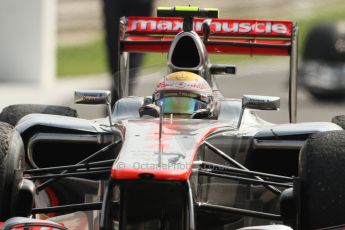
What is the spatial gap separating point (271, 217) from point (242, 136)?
0.83m

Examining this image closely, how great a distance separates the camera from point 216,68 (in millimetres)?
8539

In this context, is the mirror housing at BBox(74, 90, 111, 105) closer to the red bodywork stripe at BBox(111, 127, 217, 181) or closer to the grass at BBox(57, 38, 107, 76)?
the red bodywork stripe at BBox(111, 127, 217, 181)

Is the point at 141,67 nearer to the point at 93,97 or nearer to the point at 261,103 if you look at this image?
the point at 93,97

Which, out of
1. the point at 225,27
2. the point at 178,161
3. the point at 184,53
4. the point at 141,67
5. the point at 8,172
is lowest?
the point at 8,172

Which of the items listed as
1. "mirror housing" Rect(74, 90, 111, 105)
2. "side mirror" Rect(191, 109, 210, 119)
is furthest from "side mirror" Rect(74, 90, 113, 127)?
"side mirror" Rect(191, 109, 210, 119)

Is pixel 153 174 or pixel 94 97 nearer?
pixel 153 174

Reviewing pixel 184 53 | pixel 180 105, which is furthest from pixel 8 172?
pixel 184 53

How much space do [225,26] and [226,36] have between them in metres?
0.08

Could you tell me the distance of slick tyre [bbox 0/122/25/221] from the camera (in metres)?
6.45

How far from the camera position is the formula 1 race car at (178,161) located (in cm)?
607

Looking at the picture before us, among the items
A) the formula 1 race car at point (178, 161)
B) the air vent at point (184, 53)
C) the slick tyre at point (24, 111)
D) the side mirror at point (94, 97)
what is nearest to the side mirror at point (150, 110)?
the formula 1 race car at point (178, 161)

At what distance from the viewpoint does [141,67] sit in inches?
357

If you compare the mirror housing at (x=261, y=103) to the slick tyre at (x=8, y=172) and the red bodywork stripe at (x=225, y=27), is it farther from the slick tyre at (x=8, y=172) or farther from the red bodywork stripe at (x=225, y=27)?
the red bodywork stripe at (x=225, y=27)

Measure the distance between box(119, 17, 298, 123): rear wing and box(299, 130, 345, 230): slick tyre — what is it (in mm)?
2825
